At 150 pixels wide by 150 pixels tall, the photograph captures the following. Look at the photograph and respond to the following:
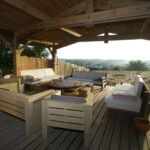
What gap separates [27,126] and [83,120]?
Result: 3.38 feet

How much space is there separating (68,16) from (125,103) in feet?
9.76

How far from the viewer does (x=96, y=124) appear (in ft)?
8.34

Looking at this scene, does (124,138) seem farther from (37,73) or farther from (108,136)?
(37,73)

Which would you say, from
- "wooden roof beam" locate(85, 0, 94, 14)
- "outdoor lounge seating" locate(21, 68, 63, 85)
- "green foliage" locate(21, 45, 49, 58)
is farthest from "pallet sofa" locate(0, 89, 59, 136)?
"green foliage" locate(21, 45, 49, 58)

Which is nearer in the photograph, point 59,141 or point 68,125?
point 68,125

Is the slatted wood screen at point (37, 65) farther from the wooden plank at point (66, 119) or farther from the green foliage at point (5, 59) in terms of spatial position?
the wooden plank at point (66, 119)

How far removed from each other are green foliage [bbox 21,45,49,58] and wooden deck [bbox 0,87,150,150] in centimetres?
574

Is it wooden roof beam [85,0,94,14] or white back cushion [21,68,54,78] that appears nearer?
wooden roof beam [85,0,94,14]

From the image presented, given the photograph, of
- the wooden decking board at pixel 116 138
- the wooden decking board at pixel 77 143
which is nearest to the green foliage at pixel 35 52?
the wooden decking board at pixel 77 143

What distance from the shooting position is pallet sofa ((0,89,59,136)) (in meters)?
2.06

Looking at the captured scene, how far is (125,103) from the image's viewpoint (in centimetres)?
258

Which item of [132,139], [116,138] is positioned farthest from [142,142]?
[116,138]

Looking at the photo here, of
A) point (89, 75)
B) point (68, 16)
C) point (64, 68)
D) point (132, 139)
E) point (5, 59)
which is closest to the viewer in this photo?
point (132, 139)

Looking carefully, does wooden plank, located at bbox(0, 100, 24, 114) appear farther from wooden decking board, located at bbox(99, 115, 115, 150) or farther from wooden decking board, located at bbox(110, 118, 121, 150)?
wooden decking board, located at bbox(110, 118, 121, 150)
